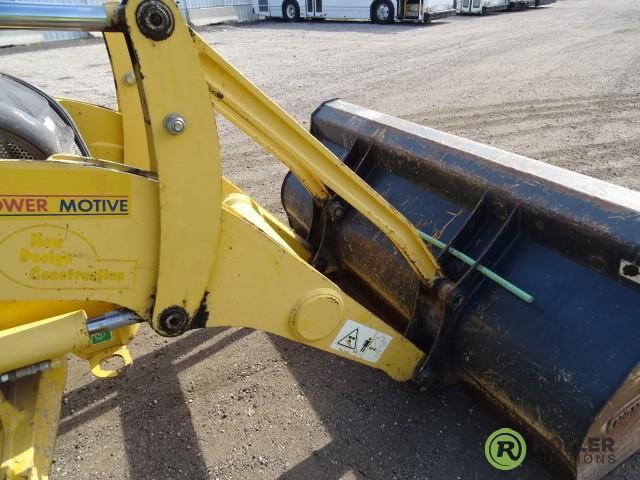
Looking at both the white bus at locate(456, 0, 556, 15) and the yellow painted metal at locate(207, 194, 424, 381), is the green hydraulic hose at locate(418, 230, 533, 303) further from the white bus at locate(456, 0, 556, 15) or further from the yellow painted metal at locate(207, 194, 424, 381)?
the white bus at locate(456, 0, 556, 15)

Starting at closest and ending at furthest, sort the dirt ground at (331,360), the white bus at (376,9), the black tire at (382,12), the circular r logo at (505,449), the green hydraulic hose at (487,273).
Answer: the green hydraulic hose at (487,273) → the circular r logo at (505,449) → the dirt ground at (331,360) → the white bus at (376,9) → the black tire at (382,12)

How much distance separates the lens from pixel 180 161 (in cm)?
153

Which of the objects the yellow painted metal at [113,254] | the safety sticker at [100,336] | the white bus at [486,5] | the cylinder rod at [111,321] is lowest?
the white bus at [486,5]

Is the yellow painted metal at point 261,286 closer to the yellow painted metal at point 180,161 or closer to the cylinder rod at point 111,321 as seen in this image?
the yellow painted metal at point 180,161

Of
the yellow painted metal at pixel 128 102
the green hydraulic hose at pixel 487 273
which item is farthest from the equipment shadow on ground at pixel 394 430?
the yellow painted metal at pixel 128 102

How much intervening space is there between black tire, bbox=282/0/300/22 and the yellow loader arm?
2157cm

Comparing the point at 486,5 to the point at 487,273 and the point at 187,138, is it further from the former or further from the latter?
the point at 187,138

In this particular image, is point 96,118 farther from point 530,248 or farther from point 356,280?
point 530,248

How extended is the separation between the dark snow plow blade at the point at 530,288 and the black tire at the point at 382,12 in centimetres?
1849

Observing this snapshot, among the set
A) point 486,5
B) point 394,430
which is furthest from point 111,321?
point 486,5

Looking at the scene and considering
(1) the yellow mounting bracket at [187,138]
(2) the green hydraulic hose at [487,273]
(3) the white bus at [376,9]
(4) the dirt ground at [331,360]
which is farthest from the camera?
(3) the white bus at [376,9]

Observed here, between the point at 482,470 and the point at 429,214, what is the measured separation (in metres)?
1.21

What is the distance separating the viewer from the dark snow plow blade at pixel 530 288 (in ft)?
5.92

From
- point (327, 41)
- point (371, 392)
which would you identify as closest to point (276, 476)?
point (371, 392)
